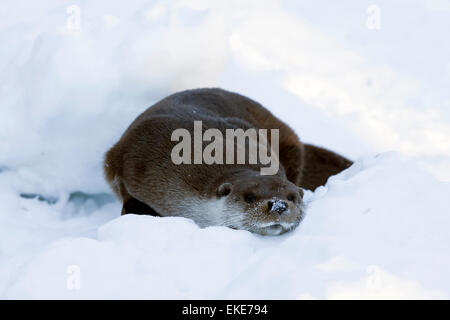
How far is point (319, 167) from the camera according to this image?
20.2 ft

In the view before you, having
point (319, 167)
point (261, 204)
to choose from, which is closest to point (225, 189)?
point (261, 204)

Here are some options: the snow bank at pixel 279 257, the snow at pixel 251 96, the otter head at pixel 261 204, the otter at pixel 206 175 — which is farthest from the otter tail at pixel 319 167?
the snow bank at pixel 279 257

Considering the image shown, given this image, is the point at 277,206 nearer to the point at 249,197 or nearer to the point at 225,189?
the point at 249,197

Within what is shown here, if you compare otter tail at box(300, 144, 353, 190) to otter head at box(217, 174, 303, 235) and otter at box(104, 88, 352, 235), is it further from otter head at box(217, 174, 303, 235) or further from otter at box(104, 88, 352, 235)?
otter head at box(217, 174, 303, 235)

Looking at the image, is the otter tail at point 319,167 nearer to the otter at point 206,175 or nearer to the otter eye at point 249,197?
the otter at point 206,175

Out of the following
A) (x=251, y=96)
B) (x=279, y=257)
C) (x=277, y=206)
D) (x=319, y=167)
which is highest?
(x=251, y=96)

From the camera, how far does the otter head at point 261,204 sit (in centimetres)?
394

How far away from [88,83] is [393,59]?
3.69 metres

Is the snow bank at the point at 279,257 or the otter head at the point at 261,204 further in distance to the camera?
the otter head at the point at 261,204

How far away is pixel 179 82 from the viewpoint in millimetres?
6324

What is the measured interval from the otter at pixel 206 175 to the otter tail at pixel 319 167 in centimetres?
17

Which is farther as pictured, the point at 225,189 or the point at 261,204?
the point at 225,189

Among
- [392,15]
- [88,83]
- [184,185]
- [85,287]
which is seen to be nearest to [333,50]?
[392,15]

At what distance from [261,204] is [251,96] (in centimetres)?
295
